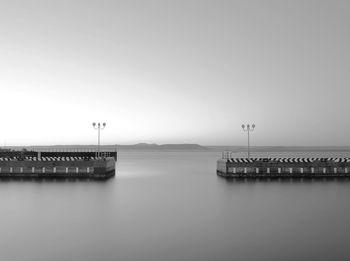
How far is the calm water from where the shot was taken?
1753cm

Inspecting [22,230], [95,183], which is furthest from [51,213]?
[95,183]

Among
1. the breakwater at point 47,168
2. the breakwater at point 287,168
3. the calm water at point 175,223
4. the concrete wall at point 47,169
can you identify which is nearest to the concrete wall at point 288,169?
the breakwater at point 287,168

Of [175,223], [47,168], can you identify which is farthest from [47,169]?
[175,223]

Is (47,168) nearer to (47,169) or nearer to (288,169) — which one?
(47,169)

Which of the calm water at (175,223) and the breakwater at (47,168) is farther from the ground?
the breakwater at (47,168)

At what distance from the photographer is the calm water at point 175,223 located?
17531 mm

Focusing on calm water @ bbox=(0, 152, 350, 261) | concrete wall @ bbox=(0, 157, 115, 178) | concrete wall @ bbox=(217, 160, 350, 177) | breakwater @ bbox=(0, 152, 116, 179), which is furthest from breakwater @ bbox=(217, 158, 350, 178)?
breakwater @ bbox=(0, 152, 116, 179)

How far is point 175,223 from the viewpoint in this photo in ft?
78.9

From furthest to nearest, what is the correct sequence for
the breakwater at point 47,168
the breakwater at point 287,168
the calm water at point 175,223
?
1. the breakwater at point 287,168
2. the breakwater at point 47,168
3. the calm water at point 175,223

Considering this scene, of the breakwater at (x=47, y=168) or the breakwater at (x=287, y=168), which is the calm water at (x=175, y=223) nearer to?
the breakwater at (x=47, y=168)

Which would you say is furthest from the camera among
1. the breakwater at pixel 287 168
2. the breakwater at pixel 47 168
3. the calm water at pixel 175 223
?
the breakwater at pixel 287 168

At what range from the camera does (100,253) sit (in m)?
17.5

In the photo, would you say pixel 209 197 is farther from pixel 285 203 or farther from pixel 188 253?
pixel 188 253

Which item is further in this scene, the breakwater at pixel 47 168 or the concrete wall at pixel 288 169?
the concrete wall at pixel 288 169
